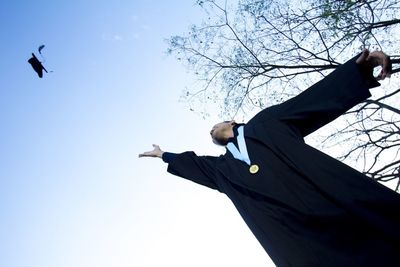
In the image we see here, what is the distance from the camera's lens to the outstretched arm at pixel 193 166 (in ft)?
10.5

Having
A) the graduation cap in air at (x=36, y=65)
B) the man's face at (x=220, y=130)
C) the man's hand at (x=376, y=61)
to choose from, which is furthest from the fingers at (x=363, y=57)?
the graduation cap in air at (x=36, y=65)

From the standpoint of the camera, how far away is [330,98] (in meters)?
2.38

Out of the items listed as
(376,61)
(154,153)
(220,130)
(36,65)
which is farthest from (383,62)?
(36,65)

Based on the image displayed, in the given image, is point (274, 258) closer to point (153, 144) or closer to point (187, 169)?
point (187, 169)

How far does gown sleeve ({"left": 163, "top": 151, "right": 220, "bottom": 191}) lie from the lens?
3.18m

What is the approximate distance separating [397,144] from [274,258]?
14.9 ft

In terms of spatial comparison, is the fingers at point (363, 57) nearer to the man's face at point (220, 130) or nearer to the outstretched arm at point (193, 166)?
the man's face at point (220, 130)

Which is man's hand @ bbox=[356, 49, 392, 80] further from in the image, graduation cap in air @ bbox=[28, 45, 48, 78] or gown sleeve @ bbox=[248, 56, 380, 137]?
graduation cap in air @ bbox=[28, 45, 48, 78]

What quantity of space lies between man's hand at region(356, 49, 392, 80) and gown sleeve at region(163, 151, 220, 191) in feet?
5.01

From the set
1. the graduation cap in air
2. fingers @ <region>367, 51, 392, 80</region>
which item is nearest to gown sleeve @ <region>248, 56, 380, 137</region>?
fingers @ <region>367, 51, 392, 80</region>

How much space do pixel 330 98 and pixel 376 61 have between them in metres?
0.39

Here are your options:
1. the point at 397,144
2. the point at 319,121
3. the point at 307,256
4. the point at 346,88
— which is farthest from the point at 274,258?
the point at 397,144

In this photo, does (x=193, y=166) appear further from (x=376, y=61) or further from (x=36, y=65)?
(x=36, y=65)

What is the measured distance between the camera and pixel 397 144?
5.70 m
